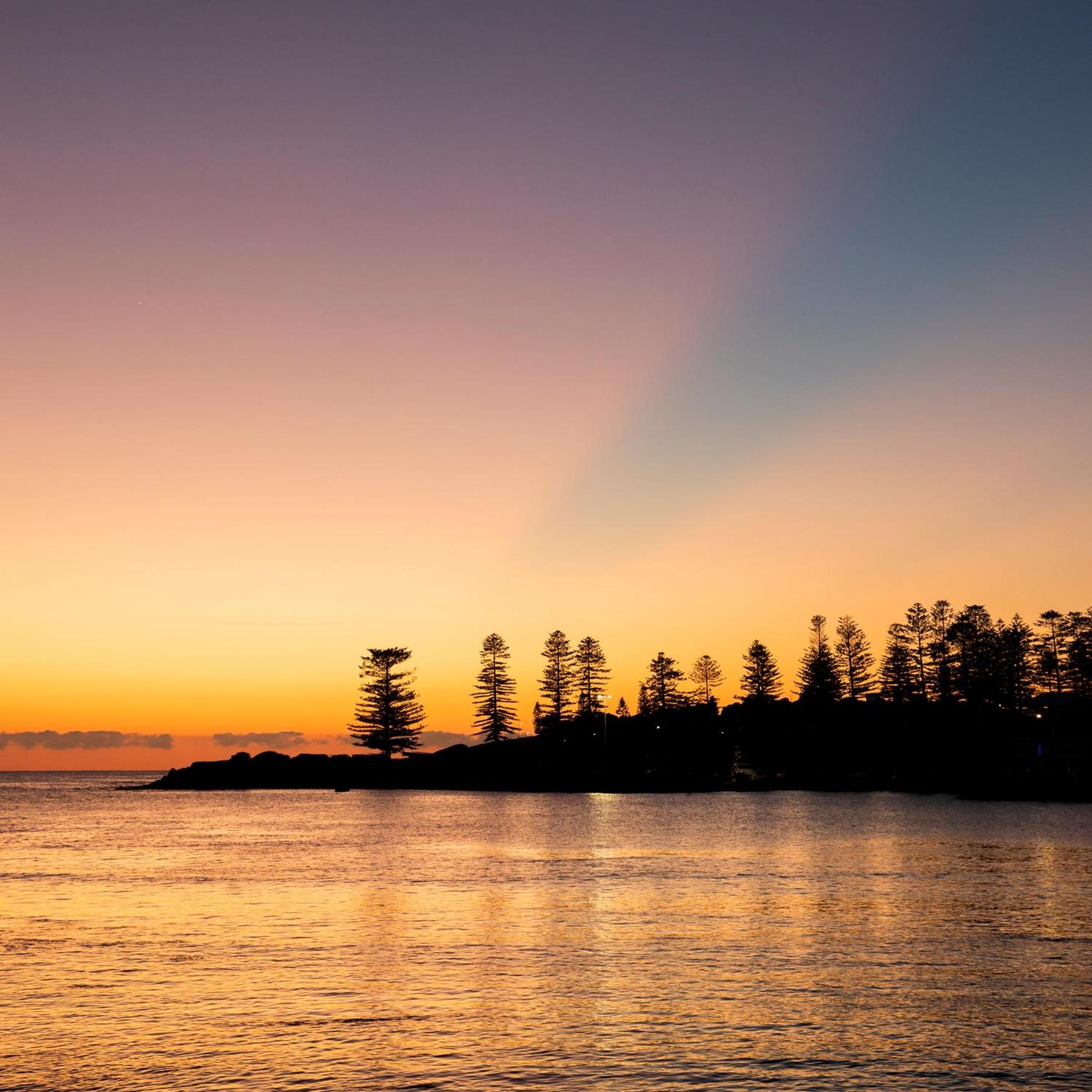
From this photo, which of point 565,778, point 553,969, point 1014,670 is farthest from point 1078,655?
point 553,969

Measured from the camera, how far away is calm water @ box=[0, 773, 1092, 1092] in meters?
19.4

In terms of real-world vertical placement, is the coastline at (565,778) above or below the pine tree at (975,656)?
below

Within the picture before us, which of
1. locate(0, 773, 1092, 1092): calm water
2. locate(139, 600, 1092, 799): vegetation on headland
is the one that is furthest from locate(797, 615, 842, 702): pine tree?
locate(0, 773, 1092, 1092): calm water

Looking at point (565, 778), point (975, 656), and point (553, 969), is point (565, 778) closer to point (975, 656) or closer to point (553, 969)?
point (975, 656)

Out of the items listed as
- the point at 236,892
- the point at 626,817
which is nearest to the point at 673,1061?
the point at 236,892

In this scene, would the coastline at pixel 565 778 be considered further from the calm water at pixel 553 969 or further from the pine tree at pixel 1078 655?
the calm water at pixel 553 969

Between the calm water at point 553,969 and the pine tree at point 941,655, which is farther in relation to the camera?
the pine tree at point 941,655

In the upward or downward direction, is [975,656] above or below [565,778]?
above

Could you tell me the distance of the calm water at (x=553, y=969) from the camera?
19438 mm

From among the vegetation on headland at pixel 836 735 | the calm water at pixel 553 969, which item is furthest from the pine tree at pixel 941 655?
the calm water at pixel 553 969

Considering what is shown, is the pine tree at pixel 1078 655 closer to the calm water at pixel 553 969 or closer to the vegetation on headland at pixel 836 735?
the vegetation on headland at pixel 836 735

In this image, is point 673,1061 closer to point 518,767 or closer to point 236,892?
point 236,892

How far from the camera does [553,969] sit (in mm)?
28578

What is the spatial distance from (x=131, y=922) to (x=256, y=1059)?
21550 millimetres
